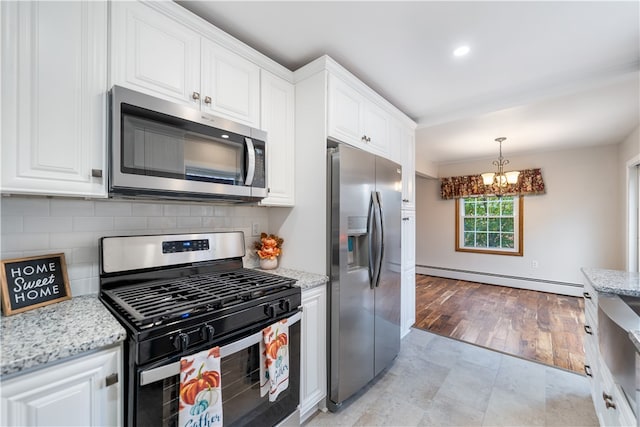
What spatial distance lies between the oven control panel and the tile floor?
1351mm

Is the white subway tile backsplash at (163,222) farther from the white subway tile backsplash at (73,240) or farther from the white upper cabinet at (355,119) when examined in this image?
the white upper cabinet at (355,119)

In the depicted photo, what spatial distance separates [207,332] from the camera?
1.13 meters

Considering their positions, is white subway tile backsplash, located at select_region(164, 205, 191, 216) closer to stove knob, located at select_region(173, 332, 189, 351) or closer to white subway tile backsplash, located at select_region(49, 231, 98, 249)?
white subway tile backsplash, located at select_region(49, 231, 98, 249)

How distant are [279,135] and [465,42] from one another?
1408 mm

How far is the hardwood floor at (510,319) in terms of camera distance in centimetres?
276

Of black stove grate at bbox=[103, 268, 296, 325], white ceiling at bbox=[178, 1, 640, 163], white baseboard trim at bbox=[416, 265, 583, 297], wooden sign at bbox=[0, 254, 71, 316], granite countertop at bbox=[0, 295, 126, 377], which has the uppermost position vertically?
white ceiling at bbox=[178, 1, 640, 163]

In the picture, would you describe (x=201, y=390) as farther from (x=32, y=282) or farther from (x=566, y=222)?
(x=566, y=222)

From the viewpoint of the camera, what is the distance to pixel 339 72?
197 cm

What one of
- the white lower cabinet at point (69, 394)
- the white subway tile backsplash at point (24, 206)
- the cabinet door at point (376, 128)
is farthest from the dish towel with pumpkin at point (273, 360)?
the cabinet door at point (376, 128)

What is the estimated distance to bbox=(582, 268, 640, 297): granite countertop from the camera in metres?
1.47

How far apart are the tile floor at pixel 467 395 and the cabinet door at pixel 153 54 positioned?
219cm

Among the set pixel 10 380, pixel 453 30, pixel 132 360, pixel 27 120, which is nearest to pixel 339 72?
pixel 453 30

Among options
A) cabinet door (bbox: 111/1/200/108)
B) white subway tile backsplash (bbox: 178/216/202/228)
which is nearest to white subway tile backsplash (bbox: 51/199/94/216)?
white subway tile backsplash (bbox: 178/216/202/228)

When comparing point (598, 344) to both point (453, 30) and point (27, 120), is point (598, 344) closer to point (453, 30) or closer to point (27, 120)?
point (453, 30)
